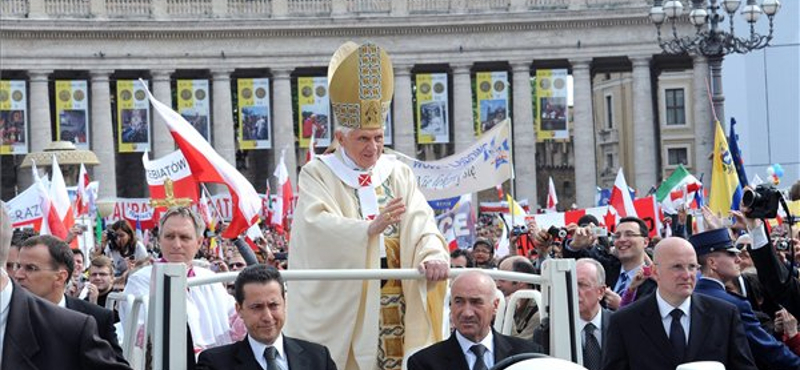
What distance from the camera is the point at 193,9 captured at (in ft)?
241

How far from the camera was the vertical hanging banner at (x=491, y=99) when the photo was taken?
70438mm

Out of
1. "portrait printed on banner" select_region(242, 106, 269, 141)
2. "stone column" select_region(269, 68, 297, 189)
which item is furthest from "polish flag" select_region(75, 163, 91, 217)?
"stone column" select_region(269, 68, 297, 189)

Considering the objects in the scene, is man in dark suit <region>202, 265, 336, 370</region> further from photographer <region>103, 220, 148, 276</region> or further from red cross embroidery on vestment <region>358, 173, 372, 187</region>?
photographer <region>103, 220, 148, 276</region>

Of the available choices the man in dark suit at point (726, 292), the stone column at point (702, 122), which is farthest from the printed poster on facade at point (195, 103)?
the man in dark suit at point (726, 292)

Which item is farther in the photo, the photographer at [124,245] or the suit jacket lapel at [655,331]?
the photographer at [124,245]

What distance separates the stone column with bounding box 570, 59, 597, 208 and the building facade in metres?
0.07

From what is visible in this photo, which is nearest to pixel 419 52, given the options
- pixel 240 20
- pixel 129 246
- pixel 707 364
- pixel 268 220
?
pixel 240 20

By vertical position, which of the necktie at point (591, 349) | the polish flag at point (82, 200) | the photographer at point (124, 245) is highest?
the polish flag at point (82, 200)

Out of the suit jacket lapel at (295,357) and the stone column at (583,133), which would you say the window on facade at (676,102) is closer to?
the stone column at (583,133)

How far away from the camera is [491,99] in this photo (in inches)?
2773

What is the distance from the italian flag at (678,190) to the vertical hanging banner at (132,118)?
40173 mm

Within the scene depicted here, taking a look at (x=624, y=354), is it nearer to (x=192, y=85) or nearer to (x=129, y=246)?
(x=129, y=246)

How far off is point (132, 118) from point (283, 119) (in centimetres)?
603

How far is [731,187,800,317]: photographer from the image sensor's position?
9578 millimetres
